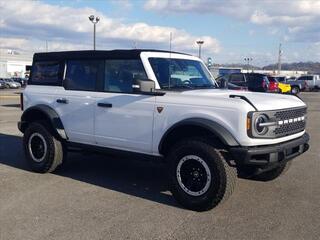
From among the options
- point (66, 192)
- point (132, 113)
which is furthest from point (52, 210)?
point (132, 113)

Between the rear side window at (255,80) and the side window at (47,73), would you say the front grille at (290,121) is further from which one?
the rear side window at (255,80)

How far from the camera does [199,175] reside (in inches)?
220

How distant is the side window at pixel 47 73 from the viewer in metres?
7.46

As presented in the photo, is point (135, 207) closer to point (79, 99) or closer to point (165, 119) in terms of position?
point (165, 119)

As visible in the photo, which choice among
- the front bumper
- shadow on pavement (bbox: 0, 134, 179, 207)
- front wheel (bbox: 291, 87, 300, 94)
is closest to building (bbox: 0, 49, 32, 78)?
front wheel (bbox: 291, 87, 300, 94)

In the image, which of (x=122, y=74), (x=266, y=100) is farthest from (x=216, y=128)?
(x=122, y=74)

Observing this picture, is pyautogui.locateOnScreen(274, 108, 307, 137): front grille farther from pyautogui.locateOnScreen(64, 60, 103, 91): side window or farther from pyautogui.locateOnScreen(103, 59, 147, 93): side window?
pyautogui.locateOnScreen(64, 60, 103, 91): side window

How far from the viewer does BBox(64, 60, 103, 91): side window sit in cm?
689

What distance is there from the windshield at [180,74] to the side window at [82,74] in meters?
1.02

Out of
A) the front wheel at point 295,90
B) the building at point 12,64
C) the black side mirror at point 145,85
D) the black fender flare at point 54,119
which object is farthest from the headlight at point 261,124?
the building at point 12,64

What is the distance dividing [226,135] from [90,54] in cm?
281

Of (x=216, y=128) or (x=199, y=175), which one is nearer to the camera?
(x=216, y=128)

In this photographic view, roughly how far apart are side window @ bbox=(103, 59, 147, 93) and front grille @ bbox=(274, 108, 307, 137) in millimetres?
1906

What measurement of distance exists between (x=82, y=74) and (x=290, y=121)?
3.26m
